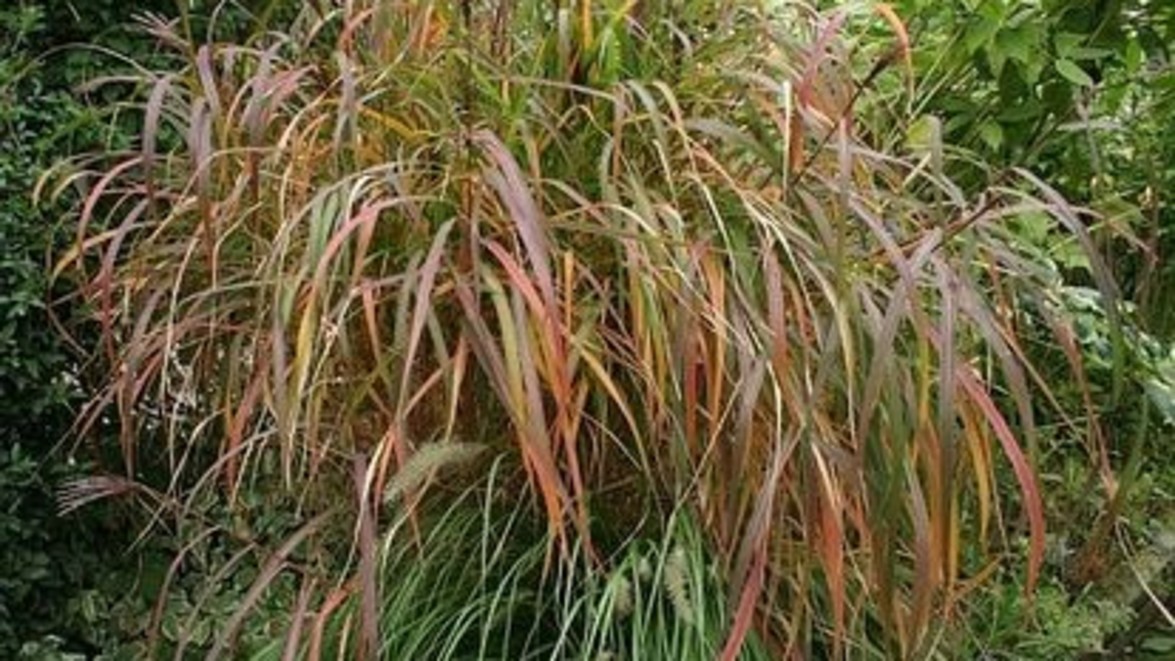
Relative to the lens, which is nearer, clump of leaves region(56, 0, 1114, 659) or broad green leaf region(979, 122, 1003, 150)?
clump of leaves region(56, 0, 1114, 659)

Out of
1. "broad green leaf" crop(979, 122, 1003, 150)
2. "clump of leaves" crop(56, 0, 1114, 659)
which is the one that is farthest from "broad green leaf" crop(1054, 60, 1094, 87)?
"clump of leaves" crop(56, 0, 1114, 659)

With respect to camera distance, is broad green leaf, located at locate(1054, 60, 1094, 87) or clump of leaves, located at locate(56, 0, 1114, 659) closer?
clump of leaves, located at locate(56, 0, 1114, 659)

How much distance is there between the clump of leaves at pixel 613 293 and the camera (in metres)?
1.96

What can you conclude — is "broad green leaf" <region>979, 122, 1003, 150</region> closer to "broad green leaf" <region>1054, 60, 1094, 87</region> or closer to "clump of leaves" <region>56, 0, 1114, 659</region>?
"broad green leaf" <region>1054, 60, 1094, 87</region>

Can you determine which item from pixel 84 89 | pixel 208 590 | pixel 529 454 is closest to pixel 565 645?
pixel 529 454

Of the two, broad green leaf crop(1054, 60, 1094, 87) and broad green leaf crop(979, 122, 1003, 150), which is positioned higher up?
broad green leaf crop(1054, 60, 1094, 87)

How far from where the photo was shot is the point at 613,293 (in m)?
2.12

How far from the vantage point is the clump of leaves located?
1962mm

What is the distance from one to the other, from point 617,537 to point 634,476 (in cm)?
9

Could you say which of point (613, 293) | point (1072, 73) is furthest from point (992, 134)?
point (613, 293)

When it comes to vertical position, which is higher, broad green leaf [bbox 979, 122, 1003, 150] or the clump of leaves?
the clump of leaves

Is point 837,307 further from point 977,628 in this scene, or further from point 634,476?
point 977,628

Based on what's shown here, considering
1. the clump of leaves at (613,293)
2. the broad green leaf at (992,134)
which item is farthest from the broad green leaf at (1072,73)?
the clump of leaves at (613,293)

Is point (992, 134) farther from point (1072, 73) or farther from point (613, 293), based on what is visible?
point (613, 293)
